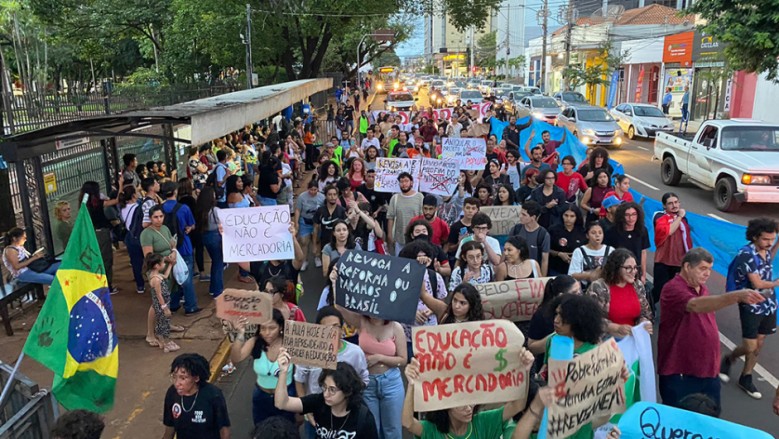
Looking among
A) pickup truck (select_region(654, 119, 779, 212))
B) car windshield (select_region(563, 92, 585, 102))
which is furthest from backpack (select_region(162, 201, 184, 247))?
car windshield (select_region(563, 92, 585, 102))

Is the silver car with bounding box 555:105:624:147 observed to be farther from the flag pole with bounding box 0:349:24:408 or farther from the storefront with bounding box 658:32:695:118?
the flag pole with bounding box 0:349:24:408

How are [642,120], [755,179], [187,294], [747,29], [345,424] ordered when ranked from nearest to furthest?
[345,424] → [187,294] → [755,179] → [747,29] → [642,120]

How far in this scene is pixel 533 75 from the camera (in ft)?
242

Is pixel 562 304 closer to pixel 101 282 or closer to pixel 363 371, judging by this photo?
pixel 363 371

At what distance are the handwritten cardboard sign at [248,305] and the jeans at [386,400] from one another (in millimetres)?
871

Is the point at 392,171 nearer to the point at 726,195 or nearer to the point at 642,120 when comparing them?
the point at 726,195

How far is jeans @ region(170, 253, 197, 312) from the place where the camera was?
26.2ft

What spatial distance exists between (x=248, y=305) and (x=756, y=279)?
4.28 metres

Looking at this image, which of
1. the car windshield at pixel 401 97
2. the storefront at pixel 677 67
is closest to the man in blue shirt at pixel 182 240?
the car windshield at pixel 401 97

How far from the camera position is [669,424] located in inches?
126

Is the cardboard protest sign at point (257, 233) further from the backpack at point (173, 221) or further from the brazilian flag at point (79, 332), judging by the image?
the brazilian flag at point (79, 332)

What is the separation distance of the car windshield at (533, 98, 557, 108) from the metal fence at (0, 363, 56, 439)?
92.1ft

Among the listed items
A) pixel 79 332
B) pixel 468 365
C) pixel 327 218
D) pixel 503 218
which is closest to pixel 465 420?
pixel 468 365

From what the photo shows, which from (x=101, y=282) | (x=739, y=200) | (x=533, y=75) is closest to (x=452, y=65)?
(x=533, y=75)
